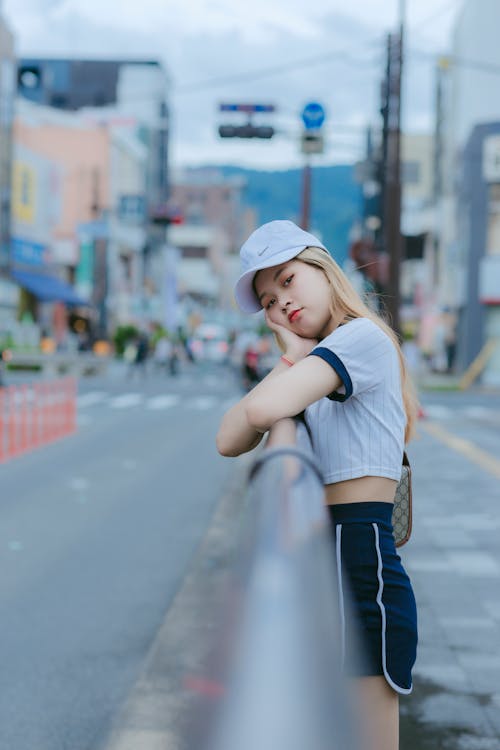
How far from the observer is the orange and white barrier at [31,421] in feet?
55.4

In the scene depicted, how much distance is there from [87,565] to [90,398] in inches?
871

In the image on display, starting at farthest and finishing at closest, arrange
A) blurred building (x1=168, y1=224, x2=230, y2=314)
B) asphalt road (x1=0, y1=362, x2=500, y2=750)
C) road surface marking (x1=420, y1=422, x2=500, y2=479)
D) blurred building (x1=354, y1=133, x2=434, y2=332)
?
blurred building (x1=168, y1=224, x2=230, y2=314) < blurred building (x1=354, y1=133, x2=434, y2=332) < road surface marking (x1=420, y1=422, x2=500, y2=479) < asphalt road (x1=0, y1=362, x2=500, y2=750)

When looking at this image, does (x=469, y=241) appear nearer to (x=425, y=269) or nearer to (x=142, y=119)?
(x=425, y=269)

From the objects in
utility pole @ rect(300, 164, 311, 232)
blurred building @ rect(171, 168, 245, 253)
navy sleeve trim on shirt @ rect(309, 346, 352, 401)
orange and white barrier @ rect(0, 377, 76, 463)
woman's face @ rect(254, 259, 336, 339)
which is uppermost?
blurred building @ rect(171, 168, 245, 253)

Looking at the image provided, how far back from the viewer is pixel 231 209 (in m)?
180

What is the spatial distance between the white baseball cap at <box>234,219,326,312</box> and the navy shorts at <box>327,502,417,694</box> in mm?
554

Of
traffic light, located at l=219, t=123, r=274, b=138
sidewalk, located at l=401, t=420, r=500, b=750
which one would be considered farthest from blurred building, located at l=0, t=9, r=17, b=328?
sidewalk, located at l=401, t=420, r=500, b=750

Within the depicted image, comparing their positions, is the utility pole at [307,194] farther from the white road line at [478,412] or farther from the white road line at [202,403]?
the white road line at [478,412]

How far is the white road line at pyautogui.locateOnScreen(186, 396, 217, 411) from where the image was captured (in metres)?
27.5

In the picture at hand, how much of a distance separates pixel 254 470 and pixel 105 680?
12.4ft

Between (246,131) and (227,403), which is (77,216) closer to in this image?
(227,403)

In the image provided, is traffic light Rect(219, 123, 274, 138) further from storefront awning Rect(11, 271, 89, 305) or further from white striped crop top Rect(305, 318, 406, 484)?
storefront awning Rect(11, 271, 89, 305)

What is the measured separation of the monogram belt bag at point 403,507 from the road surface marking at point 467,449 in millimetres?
10707

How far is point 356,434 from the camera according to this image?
2.55m
